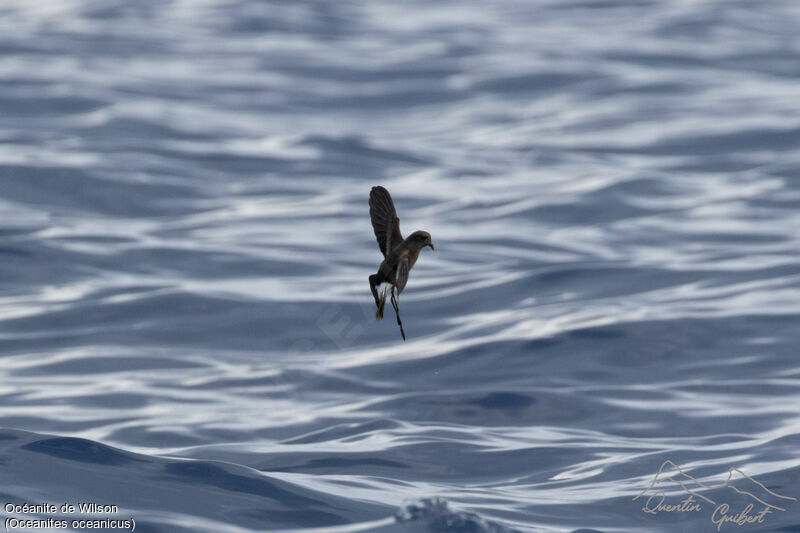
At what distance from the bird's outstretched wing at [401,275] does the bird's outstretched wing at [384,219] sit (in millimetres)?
222

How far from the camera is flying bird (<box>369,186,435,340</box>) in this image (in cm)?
353

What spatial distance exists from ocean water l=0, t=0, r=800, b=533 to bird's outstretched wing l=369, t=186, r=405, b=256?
2.42 meters

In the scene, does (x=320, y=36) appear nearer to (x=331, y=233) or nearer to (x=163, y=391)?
(x=331, y=233)

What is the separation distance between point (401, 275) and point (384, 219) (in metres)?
0.44

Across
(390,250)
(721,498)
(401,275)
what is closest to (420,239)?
(390,250)

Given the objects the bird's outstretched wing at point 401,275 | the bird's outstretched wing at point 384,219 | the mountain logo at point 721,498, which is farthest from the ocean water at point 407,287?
the bird's outstretched wing at point 401,275

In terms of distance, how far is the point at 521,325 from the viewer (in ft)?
34.2

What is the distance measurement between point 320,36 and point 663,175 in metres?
9.96

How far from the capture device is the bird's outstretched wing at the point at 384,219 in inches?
150

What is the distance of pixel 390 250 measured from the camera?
12.3 feet

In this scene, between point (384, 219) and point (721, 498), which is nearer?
point (384, 219)

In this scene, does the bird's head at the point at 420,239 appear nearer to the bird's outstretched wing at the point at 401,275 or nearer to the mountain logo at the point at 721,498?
the bird's outstretched wing at the point at 401,275

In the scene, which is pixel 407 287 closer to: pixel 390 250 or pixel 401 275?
pixel 390 250

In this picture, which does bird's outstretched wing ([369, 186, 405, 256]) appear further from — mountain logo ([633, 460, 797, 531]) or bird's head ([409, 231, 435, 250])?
mountain logo ([633, 460, 797, 531])
